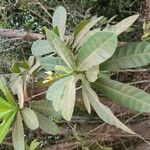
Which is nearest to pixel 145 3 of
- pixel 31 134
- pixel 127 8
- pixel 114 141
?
pixel 127 8

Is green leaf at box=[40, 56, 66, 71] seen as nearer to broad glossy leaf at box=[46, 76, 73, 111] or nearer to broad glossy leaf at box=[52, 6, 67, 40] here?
broad glossy leaf at box=[46, 76, 73, 111]

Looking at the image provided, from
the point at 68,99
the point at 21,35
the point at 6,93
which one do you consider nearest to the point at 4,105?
the point at 6,93

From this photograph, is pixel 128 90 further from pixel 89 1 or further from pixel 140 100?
pixel 89 1

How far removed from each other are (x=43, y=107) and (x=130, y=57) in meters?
0.54

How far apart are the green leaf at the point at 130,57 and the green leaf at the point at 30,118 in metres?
0.40

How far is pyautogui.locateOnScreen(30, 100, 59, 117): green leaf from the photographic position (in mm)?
1605

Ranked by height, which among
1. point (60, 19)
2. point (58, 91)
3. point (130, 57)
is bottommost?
point (58, 91)

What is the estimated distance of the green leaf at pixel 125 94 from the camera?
124 centimetres

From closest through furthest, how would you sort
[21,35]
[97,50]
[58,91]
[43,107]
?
[97,50] → [58,91] → [43,107] → [21,35]

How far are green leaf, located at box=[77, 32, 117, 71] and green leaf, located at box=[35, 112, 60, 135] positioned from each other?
44cm

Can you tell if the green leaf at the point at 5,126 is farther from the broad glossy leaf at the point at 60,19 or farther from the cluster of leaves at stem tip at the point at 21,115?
the broad glossy leaf at the point at 60,19

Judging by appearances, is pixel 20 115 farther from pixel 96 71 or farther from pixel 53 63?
pixel 96 71

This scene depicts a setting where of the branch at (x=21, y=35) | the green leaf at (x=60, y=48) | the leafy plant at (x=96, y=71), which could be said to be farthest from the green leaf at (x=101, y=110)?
the branch at (x=21, y=35)

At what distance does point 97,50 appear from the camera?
120 centimetres
